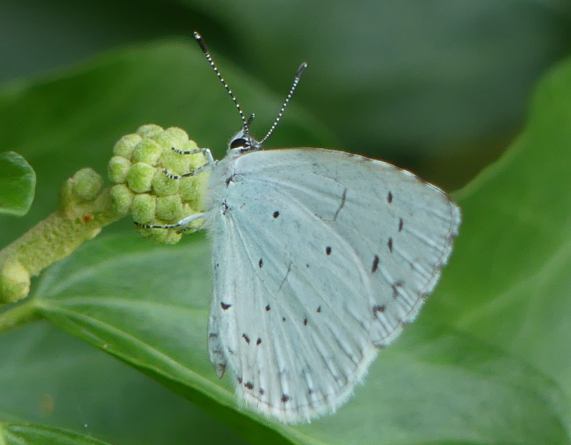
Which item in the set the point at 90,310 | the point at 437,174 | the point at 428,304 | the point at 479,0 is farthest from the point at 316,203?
the point at 479,0

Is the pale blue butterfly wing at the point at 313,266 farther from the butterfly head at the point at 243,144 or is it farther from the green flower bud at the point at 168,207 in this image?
the green flower bud at the point at 168,207

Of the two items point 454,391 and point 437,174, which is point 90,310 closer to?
point 454,391

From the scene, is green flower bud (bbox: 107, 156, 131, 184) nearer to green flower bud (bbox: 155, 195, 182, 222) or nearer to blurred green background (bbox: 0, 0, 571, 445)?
green flower bud (bbox: 155, 195, 182, 222)

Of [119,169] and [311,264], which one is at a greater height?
[119,169]

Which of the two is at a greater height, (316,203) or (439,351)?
(316,203)

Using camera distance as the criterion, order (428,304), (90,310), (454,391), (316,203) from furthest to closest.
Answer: (428,304) < (316,203) < (454,391) < (90,310)

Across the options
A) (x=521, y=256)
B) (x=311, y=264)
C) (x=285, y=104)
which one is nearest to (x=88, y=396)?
(x=311, y=264)

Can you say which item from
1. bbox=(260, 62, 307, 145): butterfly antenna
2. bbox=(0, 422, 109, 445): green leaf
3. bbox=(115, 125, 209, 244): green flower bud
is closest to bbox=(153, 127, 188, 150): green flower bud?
bbox=(115, 125, 209, 244): green flower bud

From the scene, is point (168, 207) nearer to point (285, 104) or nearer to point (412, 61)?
point (285, 104)
